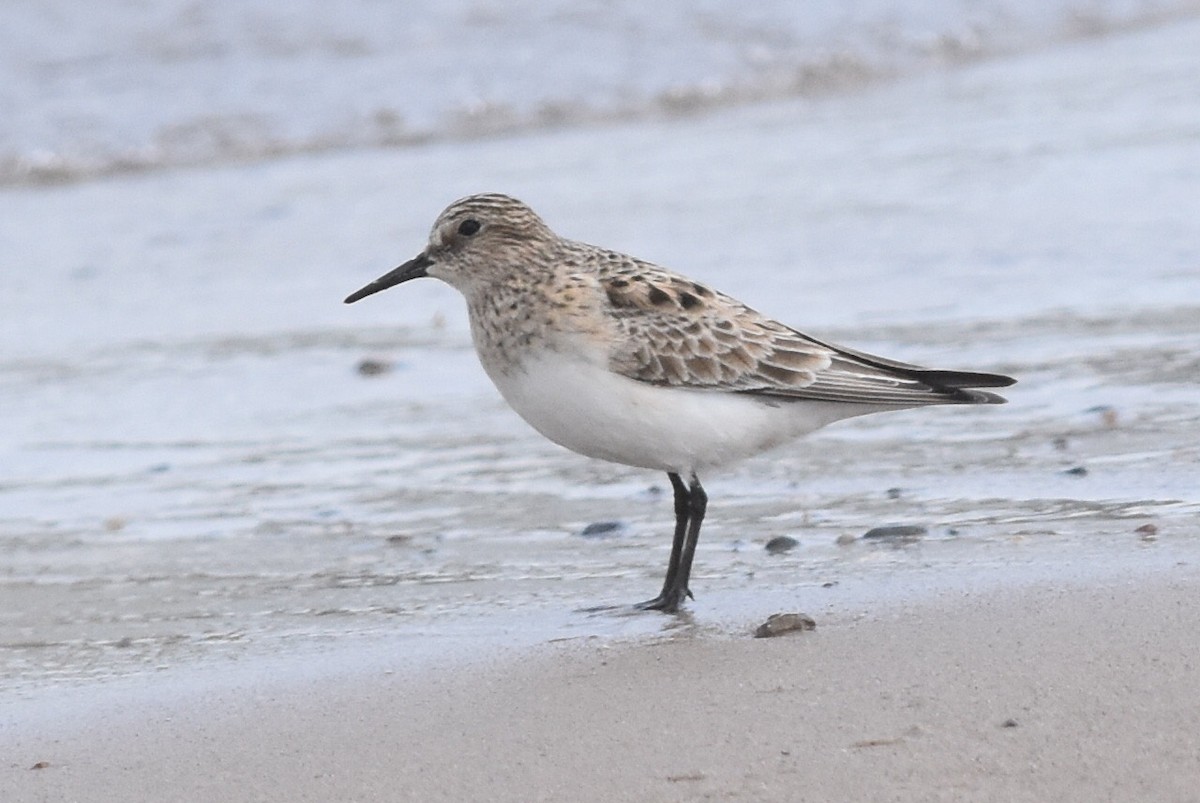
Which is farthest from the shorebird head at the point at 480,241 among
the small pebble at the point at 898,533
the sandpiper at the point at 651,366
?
the small pebble at the point at 898,533

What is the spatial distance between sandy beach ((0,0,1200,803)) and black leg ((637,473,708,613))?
0.11m

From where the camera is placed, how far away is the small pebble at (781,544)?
559cm

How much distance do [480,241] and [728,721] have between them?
207cm

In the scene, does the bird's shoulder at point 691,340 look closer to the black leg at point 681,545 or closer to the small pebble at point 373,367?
the black leg at point 681,545

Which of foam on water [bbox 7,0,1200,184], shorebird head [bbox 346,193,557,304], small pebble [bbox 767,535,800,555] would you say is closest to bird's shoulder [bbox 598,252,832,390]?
shorebird head [bbox 346,193,557,304]

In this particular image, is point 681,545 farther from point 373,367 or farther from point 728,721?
point 373,367

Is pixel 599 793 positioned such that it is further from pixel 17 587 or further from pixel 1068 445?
pixel 1068 445

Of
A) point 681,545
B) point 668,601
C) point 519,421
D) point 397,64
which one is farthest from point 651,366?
point 397,64

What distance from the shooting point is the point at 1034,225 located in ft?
30.8

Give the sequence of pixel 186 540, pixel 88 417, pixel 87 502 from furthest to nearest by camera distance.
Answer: pixel 88 417
pixel 87 502
pixel 186 540

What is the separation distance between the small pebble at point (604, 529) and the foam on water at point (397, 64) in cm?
760

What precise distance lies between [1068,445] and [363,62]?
910 cm

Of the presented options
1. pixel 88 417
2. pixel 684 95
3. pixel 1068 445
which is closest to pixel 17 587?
pixel 88 417

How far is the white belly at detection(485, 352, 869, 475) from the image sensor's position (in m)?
5.21
